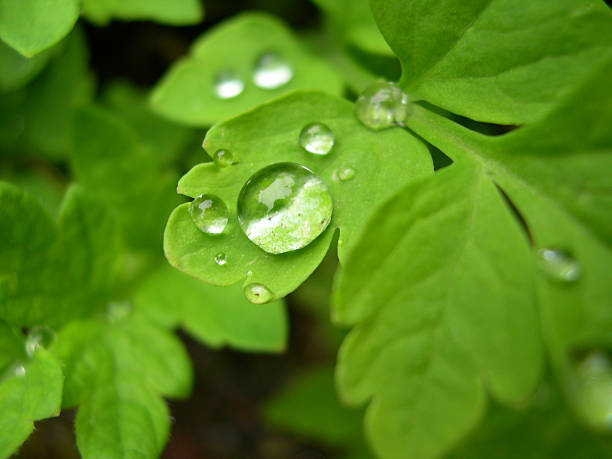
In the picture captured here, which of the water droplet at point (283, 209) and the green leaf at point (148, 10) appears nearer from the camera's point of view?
the water droplet at point (283, 209)

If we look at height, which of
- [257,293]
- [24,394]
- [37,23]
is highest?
[37,23]

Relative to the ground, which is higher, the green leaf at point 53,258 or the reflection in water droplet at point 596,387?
the green leaf at point 53,258

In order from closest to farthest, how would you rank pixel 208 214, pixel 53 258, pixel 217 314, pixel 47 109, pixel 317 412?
pixel 208 214 < pixel 53 258 < pixel 217 314 < pixel 47 109 < pixel 317 412

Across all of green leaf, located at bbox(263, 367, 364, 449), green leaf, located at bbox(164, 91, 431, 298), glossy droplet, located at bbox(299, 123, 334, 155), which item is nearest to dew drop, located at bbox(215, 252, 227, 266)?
green leaf, located at bbox(164, 91, 431, 298)

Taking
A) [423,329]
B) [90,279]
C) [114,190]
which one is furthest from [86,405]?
[423,329]

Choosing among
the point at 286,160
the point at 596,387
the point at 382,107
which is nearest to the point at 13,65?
the point at 286,160

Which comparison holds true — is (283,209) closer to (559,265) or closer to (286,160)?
(286,160)

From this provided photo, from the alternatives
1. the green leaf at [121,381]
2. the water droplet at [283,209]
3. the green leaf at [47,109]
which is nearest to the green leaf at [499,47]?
the water droplet at [283,209]

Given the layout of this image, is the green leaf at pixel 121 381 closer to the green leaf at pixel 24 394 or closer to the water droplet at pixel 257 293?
the green leaf at pixel 24 394
